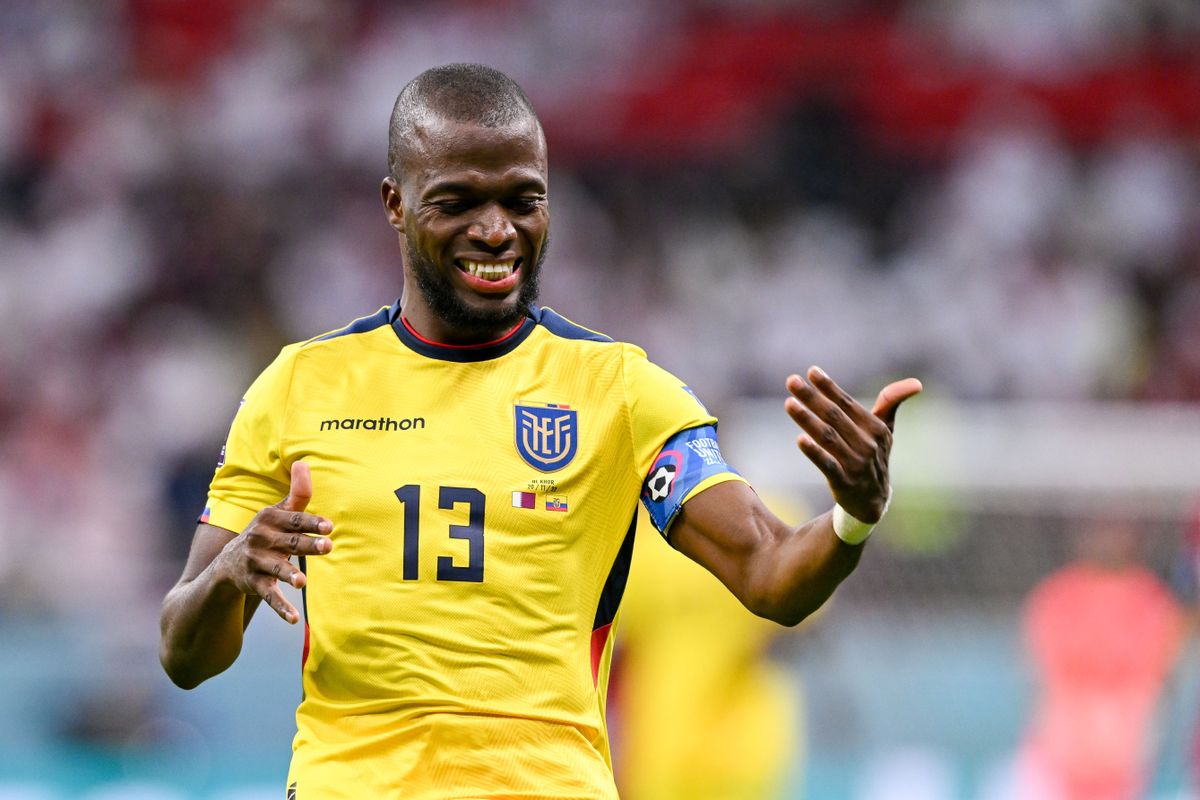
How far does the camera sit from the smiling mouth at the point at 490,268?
12.8 ft

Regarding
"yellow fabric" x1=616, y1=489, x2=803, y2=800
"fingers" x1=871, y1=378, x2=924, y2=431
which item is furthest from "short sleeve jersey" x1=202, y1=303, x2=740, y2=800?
"yellow fabric" x1=616, y1=489, x2=803, y2=800

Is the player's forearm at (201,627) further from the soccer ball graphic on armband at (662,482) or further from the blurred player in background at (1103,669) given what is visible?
the blurred player in background at (1103,669)

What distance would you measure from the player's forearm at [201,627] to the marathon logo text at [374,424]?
1.34 feet

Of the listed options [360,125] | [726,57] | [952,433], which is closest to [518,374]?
[952,433]

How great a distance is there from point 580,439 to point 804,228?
13788 mm

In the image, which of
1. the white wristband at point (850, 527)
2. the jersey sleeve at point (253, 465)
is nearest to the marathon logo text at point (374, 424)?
the jersey sleeve at point (253, 465)

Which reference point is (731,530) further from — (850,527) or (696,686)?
(696,686)

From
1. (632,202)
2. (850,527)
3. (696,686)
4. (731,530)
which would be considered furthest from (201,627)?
(632,202)

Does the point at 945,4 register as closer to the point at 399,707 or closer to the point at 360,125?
the point at 360,125

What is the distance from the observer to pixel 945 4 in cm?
1931

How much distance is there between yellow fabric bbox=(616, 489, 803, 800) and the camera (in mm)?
7336

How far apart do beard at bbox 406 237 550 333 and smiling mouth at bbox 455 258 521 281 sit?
1.6 inches

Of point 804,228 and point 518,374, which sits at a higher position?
point 804,228

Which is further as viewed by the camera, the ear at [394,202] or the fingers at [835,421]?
the ear at [394,202]
